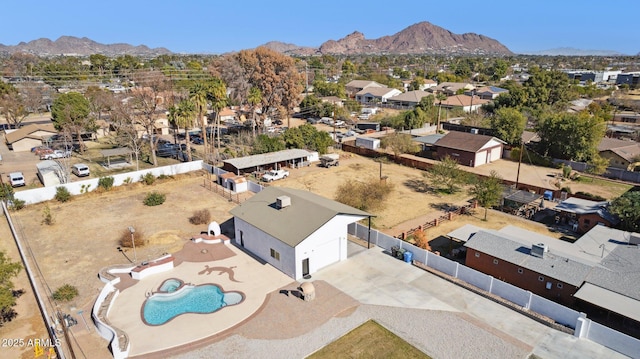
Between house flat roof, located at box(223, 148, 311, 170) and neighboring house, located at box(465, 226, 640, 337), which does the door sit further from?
house flat roof, located at box(223, 148, 311, 170)

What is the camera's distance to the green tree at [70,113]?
5647 centimetres

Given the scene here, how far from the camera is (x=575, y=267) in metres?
22.4

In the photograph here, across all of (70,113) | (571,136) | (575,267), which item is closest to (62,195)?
(70,113)

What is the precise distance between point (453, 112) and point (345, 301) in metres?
72.5

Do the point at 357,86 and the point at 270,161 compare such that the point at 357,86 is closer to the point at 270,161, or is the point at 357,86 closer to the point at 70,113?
the point at 270,161

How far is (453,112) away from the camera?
85750 mm

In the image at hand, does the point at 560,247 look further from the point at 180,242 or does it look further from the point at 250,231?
the point at 180,242

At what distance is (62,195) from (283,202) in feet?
85.4

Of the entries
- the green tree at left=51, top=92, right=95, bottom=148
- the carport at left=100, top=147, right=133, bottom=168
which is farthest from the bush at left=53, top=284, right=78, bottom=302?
the green tree at left=51, top=92, right=95, bottom=148

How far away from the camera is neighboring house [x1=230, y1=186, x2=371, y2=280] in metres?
24.7

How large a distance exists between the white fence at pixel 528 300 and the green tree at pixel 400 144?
2882 cm

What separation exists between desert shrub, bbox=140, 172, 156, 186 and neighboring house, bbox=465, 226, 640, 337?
34828mm

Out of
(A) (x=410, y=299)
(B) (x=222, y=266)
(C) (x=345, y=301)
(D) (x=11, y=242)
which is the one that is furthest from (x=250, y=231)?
(D) (x=11, y=242)

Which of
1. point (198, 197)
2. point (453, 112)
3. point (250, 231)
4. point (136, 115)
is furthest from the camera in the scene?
point (453, 112)
